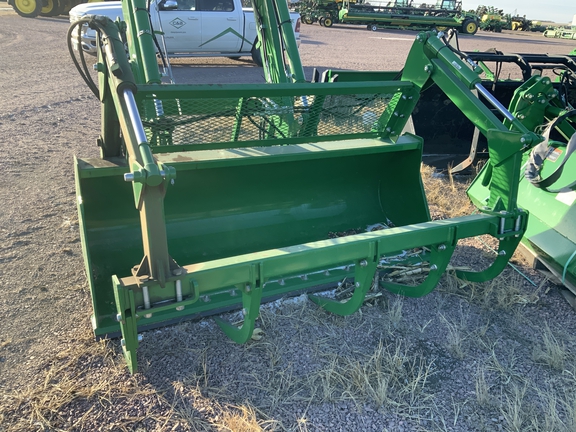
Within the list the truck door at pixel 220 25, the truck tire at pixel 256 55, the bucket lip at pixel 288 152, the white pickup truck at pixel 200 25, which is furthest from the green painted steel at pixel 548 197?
the truck tire at pixel 256 55

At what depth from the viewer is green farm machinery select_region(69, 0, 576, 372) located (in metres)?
2.21

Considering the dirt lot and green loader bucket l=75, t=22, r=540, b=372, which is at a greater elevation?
green loader bucket l=75, t=22, r=540, b=372

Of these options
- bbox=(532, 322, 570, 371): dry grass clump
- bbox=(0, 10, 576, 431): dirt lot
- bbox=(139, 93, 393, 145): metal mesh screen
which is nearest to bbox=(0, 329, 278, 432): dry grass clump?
bbox=(0, 10, 576, 431): dirt lot

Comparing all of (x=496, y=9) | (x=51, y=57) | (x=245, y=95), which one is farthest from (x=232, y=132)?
(x=496, y=9)

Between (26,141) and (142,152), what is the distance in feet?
15.3

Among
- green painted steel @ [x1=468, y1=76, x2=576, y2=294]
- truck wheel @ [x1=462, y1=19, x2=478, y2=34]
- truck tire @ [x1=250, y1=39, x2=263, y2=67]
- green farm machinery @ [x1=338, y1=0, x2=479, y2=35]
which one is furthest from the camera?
truck wheel @ [x1=462, y1=19, x2=478, y2=34]

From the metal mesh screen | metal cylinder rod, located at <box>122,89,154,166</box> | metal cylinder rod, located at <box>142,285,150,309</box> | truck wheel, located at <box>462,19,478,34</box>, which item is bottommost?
truck wheel, located at <box>462,19,478,34</box>

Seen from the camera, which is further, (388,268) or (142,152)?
(388,268)

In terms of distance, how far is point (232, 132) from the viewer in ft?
10.6

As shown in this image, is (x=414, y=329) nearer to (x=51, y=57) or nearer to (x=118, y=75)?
(x=118, y=75)

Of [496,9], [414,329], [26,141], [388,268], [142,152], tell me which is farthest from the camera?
[496,9]

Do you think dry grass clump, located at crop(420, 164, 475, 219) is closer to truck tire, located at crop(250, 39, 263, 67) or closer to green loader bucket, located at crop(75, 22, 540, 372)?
green loader bucket, located at crop(75, 22, 540, 372)

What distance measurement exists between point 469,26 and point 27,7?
2087cm

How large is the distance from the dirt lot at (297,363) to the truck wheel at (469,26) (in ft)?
82.2
